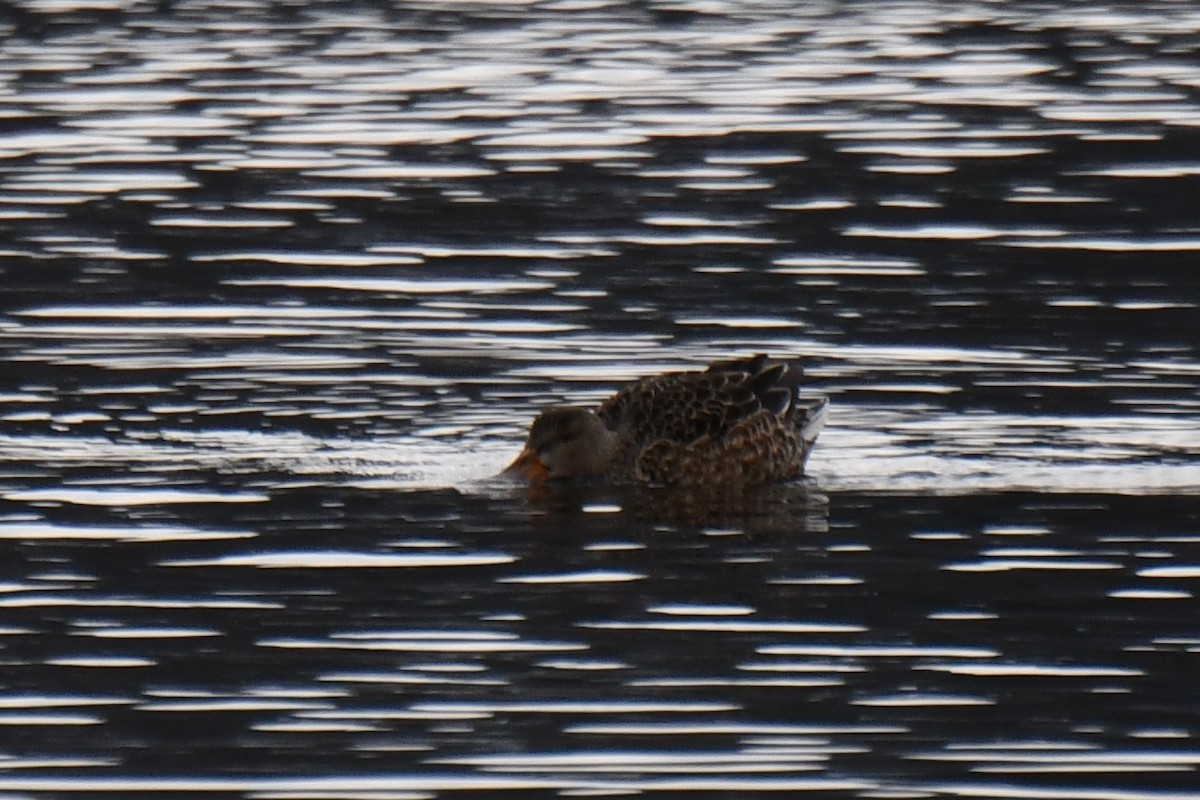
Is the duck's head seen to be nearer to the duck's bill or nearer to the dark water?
the duck's bill

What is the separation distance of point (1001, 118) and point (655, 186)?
4.48 m

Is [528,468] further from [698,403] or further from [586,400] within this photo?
[586,400]

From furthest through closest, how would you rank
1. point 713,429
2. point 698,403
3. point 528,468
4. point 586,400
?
point 586,400 < point 698,403 < point 713,429 < point 528,468

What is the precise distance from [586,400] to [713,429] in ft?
5.87

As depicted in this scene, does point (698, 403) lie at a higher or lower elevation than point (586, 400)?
higher

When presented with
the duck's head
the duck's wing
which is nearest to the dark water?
the duck's head

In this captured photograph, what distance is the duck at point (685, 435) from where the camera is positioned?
45.7 ft

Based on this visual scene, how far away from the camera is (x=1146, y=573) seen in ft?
38.6

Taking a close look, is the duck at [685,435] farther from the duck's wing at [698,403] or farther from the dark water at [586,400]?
the dark water at [586,400]

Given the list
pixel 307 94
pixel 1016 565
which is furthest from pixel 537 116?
pixel 1016 565

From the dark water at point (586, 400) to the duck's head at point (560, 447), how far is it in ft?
0.47

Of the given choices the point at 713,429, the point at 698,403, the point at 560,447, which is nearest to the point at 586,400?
the point at 698,403

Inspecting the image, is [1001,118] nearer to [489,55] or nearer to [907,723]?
[489,55]

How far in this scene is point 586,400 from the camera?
15.8 metres
